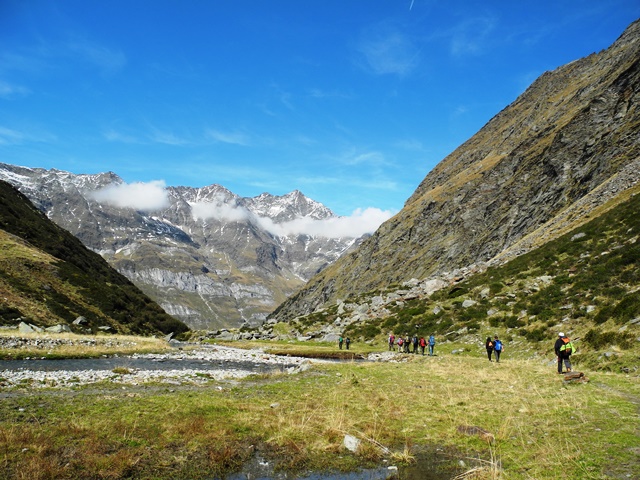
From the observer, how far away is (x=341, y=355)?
165 feet

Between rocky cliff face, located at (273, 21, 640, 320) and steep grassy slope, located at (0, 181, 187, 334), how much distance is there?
237 ft

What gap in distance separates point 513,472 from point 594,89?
13751 centimetres

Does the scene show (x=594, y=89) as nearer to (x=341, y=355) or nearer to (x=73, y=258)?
(x=341, y=355)

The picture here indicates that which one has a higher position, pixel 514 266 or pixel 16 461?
pixel 514 266

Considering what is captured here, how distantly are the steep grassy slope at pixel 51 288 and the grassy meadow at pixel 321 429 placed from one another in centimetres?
5359

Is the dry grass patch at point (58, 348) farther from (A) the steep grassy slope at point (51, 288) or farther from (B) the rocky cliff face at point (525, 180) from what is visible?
(B) the rocky cliff face at point (525, 180)

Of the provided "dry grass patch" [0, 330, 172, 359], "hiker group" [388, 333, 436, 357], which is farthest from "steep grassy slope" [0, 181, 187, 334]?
"hiker group" [388, 333, 436, 357]

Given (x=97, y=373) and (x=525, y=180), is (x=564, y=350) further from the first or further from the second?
(x=525, y=180)

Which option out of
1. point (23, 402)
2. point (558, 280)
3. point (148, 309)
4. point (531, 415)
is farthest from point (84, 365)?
point (148, 309)

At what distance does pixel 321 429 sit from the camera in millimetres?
14625

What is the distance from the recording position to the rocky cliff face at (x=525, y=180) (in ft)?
233

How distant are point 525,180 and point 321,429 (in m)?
105

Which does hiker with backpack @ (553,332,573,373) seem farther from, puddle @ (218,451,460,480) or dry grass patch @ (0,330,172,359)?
dry grass patch @ (0,330,172,359)

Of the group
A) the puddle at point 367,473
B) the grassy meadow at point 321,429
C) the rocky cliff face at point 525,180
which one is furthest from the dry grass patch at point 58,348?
the rocky cliff face at point 525,180
